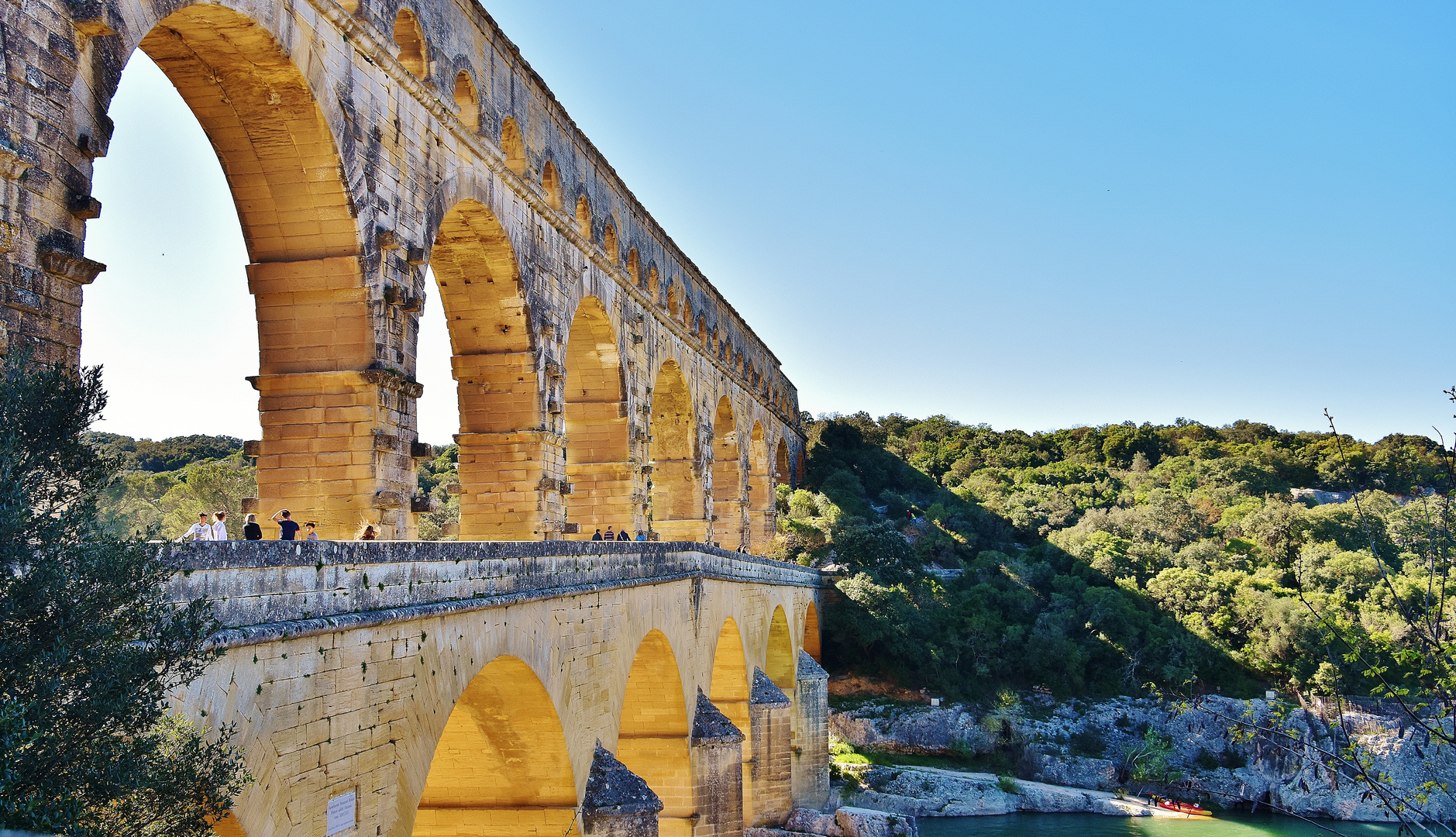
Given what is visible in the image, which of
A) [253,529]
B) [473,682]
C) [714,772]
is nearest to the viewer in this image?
[253,529]

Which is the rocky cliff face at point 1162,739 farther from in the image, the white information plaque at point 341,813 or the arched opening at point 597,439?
the white information plaque at point 341,813

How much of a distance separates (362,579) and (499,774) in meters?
4.43

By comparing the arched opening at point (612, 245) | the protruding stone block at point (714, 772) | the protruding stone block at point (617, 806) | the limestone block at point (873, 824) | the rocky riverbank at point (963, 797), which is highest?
the arched opening at point (612, 245)

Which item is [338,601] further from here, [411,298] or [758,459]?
[758,459]

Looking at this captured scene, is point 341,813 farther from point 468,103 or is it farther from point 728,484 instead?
point 728,484

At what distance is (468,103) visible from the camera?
48.6 ft

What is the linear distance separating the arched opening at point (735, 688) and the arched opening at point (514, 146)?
8.89 meters

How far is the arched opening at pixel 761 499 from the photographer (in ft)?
131

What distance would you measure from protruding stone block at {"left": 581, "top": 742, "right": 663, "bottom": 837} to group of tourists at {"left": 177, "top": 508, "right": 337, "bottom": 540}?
3340 mm

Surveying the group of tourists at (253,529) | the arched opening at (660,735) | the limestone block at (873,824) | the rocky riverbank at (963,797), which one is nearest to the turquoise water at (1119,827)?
the rocky riverbank at (963,797)

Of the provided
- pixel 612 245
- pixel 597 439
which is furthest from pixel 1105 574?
pixel 612 245

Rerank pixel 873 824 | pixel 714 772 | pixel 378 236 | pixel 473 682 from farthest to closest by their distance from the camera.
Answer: pixel 873 824 → pixel 714 772 → pixel 378 236 → pixel 473 682

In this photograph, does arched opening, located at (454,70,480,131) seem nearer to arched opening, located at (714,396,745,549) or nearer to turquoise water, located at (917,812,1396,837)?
arched opening, located at (714,396,745,549)

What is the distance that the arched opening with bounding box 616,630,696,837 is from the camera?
14.6 meters
